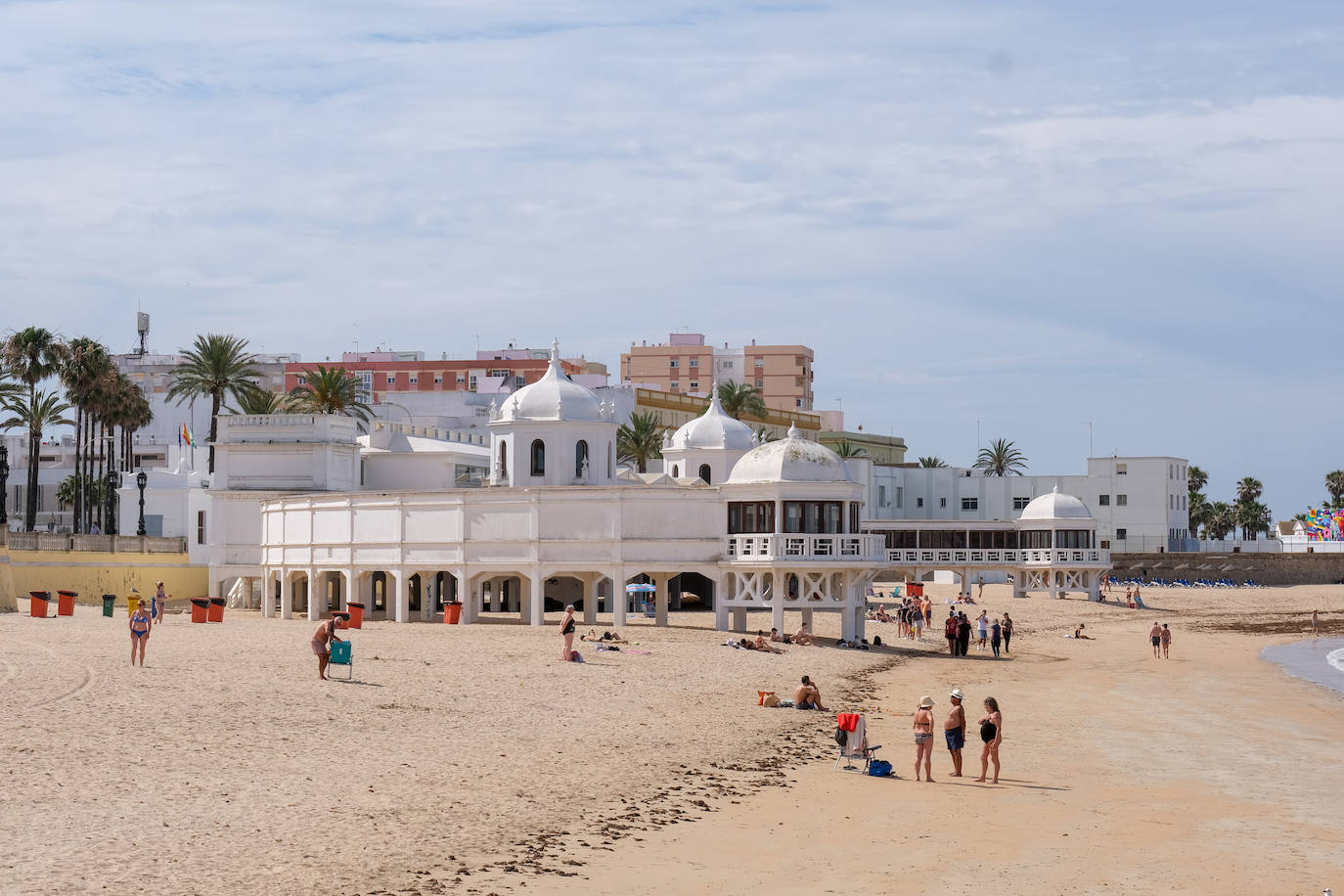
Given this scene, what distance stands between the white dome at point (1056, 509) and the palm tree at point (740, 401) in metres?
29.2

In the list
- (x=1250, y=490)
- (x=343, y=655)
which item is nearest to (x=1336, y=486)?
(x=1250, y=490)

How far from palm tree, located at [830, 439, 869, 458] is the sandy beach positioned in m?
70.0

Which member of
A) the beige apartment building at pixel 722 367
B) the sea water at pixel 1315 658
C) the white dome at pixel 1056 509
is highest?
the beige apartment building at pixel 722 367

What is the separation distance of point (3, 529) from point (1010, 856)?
129 feet

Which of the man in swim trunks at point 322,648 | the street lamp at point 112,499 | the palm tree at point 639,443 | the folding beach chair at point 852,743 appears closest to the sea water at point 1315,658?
the folding beach chair at point 852,743

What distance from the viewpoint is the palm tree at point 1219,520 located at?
445 feet

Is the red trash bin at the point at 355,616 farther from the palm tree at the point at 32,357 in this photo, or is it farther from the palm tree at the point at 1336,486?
the palm tree at the point at 1336,486

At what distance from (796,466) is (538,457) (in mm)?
10781

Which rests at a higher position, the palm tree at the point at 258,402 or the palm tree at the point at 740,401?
the palm tree at the point at 740,401

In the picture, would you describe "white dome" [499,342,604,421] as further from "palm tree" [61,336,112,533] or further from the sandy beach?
"palm tree" [61,336,112,533]

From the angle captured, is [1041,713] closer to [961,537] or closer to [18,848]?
[18,848]

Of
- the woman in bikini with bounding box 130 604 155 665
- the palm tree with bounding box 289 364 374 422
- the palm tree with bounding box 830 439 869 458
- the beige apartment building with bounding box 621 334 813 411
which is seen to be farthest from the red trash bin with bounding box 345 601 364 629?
the beige apartment building with bounding box 621 334 813 411

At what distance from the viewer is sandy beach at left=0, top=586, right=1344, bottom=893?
1653cm

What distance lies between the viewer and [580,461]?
50.7 m
